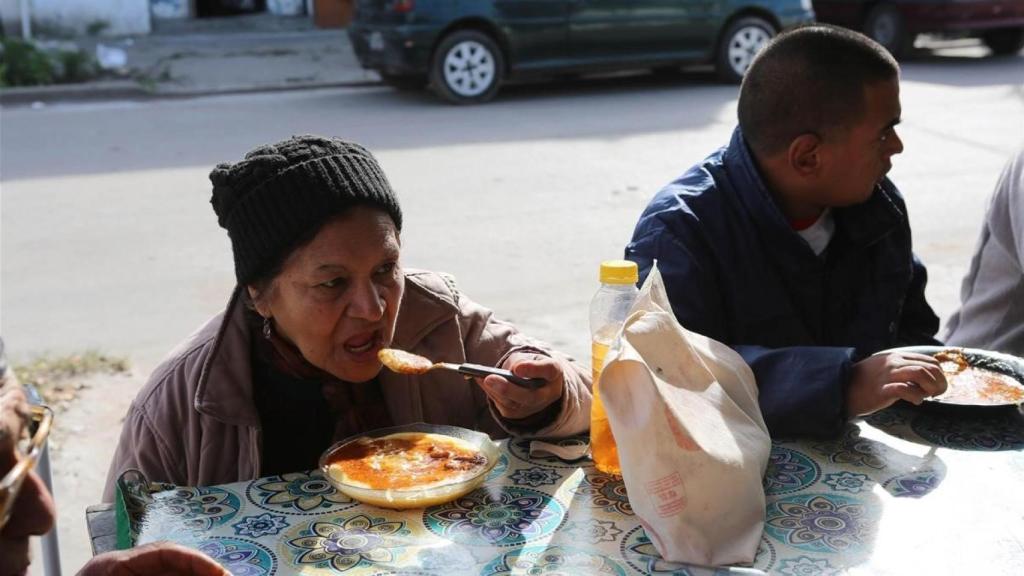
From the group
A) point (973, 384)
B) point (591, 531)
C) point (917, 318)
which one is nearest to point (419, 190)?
point (917, 318)

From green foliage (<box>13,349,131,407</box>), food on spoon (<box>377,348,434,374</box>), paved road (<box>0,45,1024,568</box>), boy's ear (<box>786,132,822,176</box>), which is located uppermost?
boy's ear (<box>786,132,822,176</box>)

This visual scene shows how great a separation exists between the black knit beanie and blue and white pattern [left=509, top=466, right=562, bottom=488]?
1.89 ft

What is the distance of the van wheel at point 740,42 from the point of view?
12.0 m

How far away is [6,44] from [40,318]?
8.62 meters

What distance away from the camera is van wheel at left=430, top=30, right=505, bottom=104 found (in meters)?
11.0

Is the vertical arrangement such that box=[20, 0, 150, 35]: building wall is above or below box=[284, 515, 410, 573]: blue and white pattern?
below

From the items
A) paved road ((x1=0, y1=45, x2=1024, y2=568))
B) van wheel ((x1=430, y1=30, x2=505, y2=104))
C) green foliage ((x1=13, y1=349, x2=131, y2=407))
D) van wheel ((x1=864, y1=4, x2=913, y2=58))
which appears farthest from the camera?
van wheel ((x1=864, y1=4, x2=913, y2=58))

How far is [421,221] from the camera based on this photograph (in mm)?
6930

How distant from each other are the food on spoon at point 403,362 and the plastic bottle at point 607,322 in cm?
33

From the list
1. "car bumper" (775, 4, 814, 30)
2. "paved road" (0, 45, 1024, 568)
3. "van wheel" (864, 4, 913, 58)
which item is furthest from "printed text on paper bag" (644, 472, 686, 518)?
"van wheel" (864, 4, 913, 58)

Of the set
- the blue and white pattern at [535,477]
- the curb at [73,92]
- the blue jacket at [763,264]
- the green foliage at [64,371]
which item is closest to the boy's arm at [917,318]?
the blue jacket at [763,264]

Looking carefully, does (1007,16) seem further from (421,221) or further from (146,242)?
(146,242)

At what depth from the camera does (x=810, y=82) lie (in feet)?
8.33

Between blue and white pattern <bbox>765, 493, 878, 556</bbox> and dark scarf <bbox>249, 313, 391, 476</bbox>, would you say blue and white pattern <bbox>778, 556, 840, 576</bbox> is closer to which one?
Result: blue and white pattern <bbox>765, 493, 878, 556</bbox>
